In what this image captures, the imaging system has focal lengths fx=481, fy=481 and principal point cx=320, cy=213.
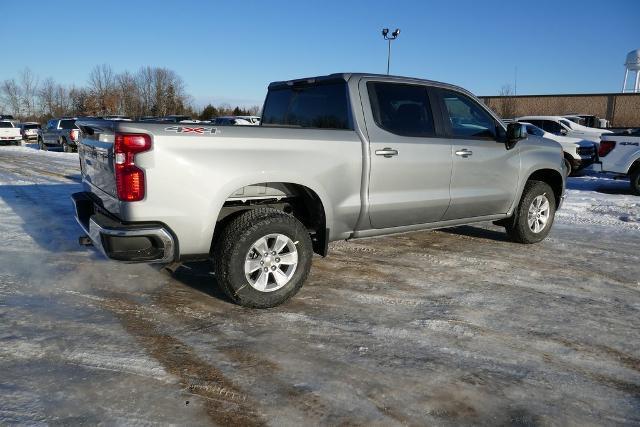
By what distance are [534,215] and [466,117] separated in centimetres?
177

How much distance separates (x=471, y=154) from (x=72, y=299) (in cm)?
404

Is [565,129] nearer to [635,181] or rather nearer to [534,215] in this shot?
[635,181]

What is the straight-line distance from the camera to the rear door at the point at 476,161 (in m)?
5.00

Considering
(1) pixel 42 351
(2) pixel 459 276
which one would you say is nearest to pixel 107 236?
(1) pixel 42 351

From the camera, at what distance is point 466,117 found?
519 cm

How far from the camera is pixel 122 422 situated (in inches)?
93.9

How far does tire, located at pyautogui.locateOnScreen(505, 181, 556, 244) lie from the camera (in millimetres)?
5875

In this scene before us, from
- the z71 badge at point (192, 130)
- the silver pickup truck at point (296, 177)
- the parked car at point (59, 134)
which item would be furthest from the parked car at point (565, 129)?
the parked car at point (59, 134)

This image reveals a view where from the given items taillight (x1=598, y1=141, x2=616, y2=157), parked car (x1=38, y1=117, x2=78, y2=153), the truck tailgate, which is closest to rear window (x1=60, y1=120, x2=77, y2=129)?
parked car (x1=38, y1=117, x2=78, y2=153)

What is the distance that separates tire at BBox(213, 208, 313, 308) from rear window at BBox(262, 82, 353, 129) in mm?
1151

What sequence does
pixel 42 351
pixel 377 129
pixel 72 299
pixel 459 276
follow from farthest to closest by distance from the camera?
pixel 459 276, pixel 377 129, pixel 72 299, pixel 42 351

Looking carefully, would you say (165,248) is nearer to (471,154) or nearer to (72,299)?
(72,299)

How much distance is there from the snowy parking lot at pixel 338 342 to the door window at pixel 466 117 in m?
1.41

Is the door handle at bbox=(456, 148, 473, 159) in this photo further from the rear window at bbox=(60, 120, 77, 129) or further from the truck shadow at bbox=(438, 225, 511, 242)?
the rear window at bbox=(60, 120, 77, 129)
